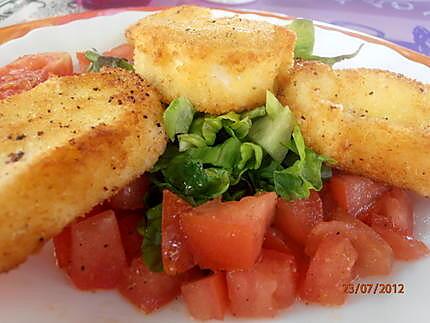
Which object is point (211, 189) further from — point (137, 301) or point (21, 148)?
point (21, 148)

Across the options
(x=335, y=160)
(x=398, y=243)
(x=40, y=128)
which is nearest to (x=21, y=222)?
(x=40, y=128)

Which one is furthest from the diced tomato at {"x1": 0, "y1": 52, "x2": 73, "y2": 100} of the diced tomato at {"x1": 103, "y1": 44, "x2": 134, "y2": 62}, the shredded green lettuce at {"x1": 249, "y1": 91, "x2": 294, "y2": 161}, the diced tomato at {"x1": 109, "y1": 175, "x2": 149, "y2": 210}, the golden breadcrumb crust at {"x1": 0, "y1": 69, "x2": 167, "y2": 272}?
the shredded green lettuce at {"x1": 249, "y1": 91, "x2": 294, "y2": 161}

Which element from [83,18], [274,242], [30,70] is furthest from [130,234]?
[83,18]

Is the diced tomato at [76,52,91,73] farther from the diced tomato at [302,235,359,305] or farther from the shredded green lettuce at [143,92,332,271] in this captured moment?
the diced tomato at [302,235,359,305]

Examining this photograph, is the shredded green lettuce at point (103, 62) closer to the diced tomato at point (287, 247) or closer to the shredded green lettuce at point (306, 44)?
the shredded green lettuce at point (306, 44)
